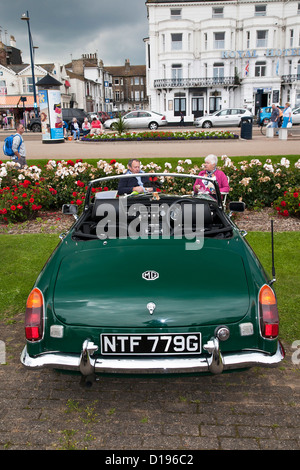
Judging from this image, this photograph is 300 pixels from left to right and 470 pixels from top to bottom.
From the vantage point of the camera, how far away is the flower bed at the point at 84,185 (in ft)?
30.0

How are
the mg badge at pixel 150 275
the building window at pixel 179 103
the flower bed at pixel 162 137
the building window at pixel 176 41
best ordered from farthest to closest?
the building window at pixel 179 103 → the building window at pixel 176 41 → the flower bed at pixel 162 137 → the mg badge at pixel 150 275

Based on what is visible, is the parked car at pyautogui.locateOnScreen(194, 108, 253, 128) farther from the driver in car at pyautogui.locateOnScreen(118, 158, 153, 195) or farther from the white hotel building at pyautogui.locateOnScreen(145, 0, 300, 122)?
the driver in car at pyautogui.locateOnScreen(118, 158, 153, 195)

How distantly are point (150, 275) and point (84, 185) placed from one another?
6.86m

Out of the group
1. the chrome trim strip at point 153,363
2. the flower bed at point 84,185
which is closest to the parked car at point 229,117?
the flower bed at point 84,185

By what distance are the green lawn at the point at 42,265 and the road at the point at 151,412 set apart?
3.10 feet

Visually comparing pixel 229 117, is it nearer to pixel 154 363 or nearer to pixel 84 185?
pixel 84 185

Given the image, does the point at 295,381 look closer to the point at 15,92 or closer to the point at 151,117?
the point at 151,117

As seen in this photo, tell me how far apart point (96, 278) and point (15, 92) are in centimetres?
6869

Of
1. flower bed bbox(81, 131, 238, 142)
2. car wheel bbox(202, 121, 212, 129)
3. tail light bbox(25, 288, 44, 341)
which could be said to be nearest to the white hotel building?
car wheel bbox(202, 121, 212, 129)

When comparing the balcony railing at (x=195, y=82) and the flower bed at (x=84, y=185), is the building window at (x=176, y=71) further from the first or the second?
the flower bed at (x=84, y=185)

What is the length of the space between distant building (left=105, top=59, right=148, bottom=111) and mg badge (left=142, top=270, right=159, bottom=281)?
112 metres

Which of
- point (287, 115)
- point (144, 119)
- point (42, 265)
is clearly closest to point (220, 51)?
point (144, 119)

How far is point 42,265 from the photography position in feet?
21.3

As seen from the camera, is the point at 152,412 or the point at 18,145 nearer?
the point at 152,412
